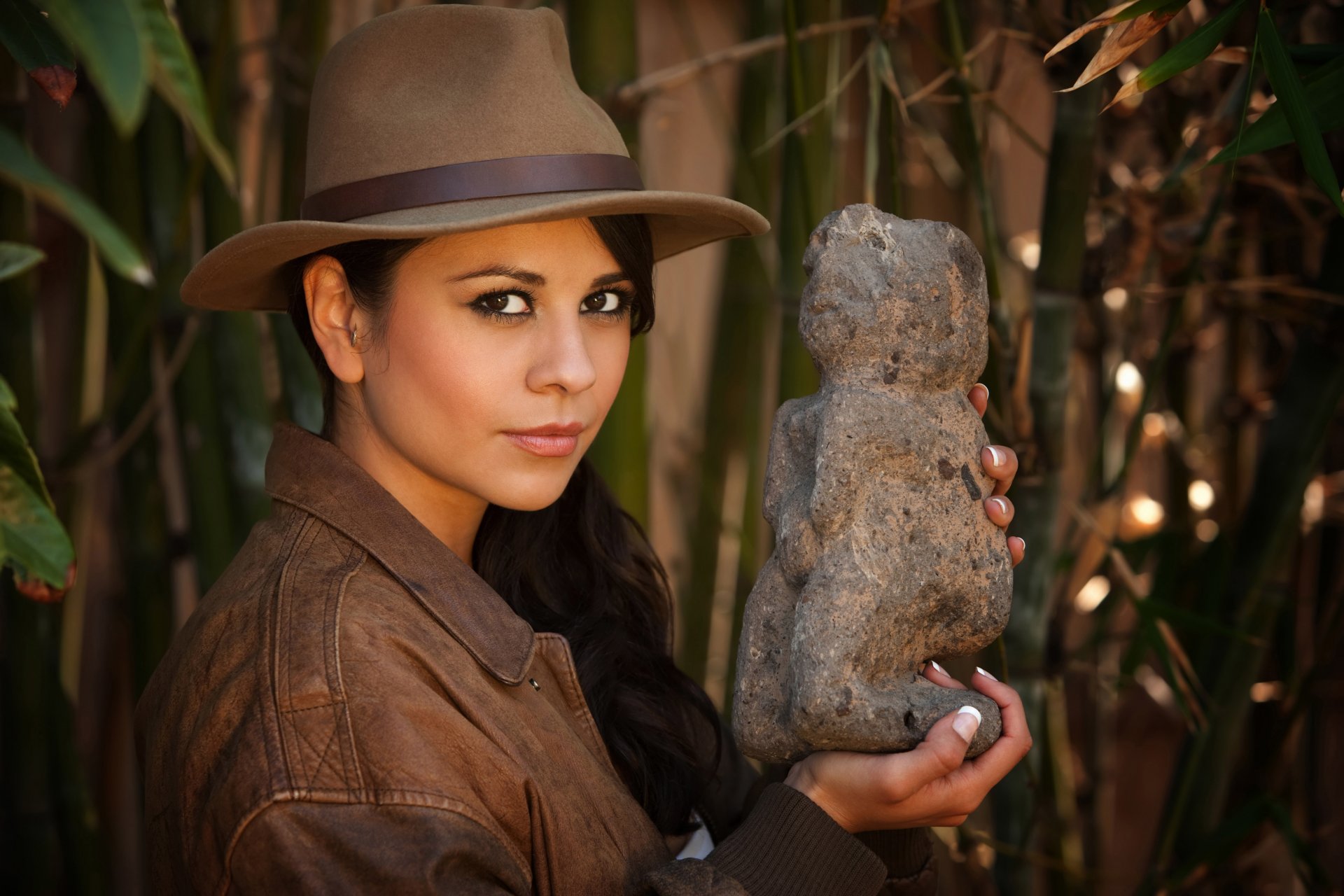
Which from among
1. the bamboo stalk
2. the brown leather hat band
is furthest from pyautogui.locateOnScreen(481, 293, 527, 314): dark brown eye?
the bamboo stalk

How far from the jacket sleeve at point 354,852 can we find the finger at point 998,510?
61cm

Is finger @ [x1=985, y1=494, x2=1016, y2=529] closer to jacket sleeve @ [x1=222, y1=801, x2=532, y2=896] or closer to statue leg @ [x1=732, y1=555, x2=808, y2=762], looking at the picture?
statue leg @ [x1=732, y1=555, x2=808, y2=762]

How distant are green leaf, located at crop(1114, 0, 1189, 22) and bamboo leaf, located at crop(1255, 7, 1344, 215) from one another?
76 mm

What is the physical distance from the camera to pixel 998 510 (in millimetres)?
1286

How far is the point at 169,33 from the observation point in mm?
941

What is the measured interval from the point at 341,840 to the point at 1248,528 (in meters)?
1.42

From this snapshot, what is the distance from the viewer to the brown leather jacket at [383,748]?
42.3 inches

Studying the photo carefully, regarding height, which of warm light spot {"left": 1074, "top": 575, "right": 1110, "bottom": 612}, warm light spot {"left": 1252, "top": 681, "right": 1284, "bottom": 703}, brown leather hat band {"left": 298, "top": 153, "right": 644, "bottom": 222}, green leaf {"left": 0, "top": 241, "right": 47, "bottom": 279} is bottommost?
warm light spot {"left": 1252, "top": 681, "right": 1284, "bottom": 703}

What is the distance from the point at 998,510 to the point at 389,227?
68cm

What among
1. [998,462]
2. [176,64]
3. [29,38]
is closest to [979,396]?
[998,462]

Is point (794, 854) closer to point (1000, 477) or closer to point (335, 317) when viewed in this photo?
point (1000, 477)

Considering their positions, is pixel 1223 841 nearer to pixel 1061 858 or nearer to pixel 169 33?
pixel 1061 858

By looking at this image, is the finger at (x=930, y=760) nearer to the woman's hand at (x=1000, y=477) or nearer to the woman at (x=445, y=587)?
the woman at (x=445, y=587)

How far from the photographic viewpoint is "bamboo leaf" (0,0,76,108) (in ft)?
3.30
